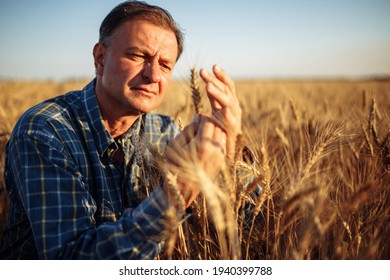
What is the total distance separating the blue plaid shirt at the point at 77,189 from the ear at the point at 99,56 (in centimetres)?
Answer: 11

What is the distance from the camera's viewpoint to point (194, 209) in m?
1.25

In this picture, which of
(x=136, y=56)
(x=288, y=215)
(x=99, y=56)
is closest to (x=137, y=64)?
(x=136, y=56)

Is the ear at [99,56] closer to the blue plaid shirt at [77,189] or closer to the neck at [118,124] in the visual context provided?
the blue plaid shirt at [77,189]

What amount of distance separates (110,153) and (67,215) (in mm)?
434

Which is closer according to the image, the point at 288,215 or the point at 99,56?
the point at 288,215

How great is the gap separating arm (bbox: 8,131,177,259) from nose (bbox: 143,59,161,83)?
0.47m

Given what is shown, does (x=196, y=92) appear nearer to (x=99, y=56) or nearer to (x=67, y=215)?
(x=67, y=215)

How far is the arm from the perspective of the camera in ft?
3.02

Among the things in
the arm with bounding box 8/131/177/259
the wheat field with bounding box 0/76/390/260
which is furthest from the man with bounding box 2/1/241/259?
the wheat field with bounding box 0/76/390/260

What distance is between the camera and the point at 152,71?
4.23ft

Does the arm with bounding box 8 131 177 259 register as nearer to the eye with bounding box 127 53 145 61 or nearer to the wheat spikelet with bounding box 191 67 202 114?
the wheat spikelet with bounding box 191 67 202 114
